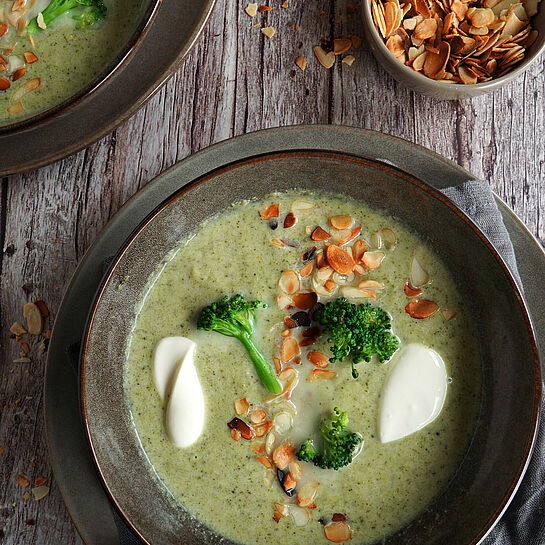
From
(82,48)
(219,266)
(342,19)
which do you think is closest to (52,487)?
(219,266)

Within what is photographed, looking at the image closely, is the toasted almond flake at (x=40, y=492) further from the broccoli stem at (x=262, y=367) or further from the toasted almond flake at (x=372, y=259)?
the toasted almond flake at (x=372, y=259)

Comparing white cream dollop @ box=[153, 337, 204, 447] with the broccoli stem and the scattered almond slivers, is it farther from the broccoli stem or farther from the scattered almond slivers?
the scattered almond slivers

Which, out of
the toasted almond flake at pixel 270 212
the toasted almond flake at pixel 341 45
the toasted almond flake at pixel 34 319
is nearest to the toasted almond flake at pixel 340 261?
the toasted almond flake at pixel 270 212

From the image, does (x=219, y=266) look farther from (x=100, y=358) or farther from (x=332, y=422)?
(x=332, y=422)

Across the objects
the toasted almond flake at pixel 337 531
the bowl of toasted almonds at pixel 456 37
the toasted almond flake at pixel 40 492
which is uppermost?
the bowl of toasted almonds at pixel 456 37

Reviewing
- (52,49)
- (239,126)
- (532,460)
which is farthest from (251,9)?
(532,460)

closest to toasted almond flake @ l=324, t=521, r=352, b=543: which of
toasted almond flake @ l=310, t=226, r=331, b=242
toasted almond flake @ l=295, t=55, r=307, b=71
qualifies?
toasted almond flake @ l=310, t=226, r=331, b=242

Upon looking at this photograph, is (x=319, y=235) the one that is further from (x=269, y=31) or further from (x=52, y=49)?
(x=52, y=49)
